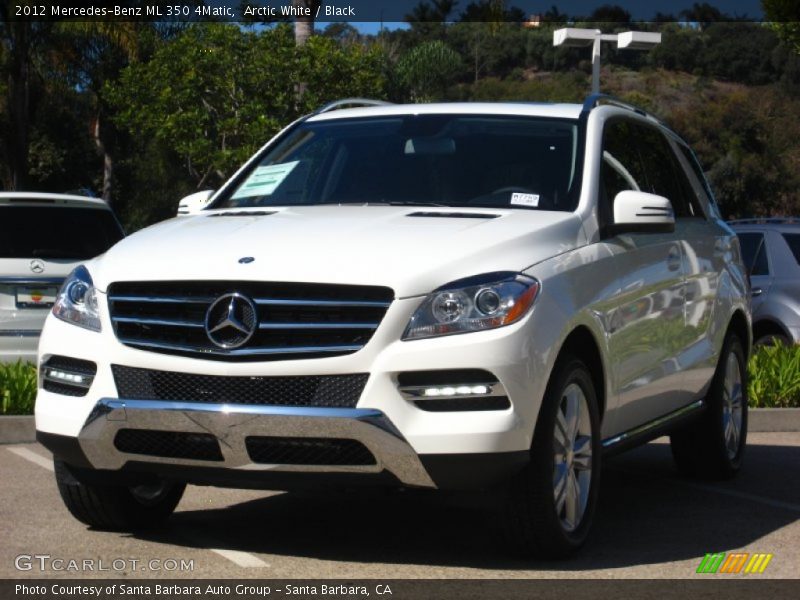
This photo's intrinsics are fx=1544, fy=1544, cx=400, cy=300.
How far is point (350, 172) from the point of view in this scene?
7367 millimetres

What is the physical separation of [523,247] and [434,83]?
6656 centimetres

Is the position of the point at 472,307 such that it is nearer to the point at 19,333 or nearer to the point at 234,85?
the point at 19,333

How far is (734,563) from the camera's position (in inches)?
247

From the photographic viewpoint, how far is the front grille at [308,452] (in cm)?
561

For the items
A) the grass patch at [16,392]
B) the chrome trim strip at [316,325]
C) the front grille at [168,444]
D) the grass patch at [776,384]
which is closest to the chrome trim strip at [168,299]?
the chrome trim strip at [316,325]

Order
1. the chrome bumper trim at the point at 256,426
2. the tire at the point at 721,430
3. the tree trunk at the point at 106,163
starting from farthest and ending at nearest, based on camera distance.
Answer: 1. the tree trunk at the point at 106,163
2. the tire at the point at 721,430
3. the chrome bumper trim at the point at 256,426

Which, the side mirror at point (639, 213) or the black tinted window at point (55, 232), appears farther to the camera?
the black tinted window at point (55, 232)

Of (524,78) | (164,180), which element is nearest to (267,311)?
(164,180)

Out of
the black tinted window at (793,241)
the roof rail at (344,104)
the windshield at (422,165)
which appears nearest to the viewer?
the windshield at (422,165)

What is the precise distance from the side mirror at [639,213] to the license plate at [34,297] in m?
5.67

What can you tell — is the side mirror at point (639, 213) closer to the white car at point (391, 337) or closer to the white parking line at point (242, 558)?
the white car at point (391, 337)

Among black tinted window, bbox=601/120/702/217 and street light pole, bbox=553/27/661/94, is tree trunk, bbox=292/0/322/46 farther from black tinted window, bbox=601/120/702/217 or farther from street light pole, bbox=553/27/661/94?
black tinted window, bbox=601/120/702/217

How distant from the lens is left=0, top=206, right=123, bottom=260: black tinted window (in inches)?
451

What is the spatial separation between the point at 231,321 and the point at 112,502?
134cm
